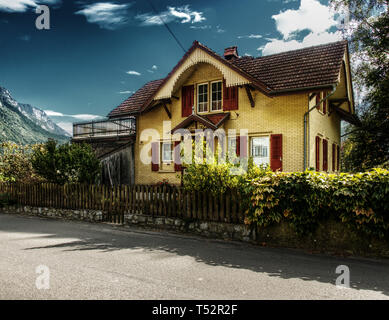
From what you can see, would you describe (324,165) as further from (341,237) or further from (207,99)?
(341,237)

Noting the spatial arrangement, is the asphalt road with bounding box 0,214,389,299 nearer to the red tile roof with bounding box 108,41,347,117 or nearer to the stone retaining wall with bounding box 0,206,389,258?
the stone retaining wall with bounding box 0,206,389,258

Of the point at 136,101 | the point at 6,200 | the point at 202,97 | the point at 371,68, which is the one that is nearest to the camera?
the point at 6,200

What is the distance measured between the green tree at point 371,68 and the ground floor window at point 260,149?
25.2 feet

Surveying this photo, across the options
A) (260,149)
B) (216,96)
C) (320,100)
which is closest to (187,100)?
(216,96)

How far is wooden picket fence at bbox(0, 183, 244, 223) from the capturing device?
884 centimetres

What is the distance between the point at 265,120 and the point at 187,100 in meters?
4.57

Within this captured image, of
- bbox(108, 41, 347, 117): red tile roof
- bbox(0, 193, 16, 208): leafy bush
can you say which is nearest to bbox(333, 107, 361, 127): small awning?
bbox(108, 41, 347, 117): red tile roof

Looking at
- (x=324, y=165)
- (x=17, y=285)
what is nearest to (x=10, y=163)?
(x=17, y=285)

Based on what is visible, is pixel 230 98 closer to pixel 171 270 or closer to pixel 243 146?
pixel 243 146

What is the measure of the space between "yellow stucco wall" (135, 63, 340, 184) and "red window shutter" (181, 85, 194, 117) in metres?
0.28

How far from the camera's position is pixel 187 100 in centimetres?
1697
